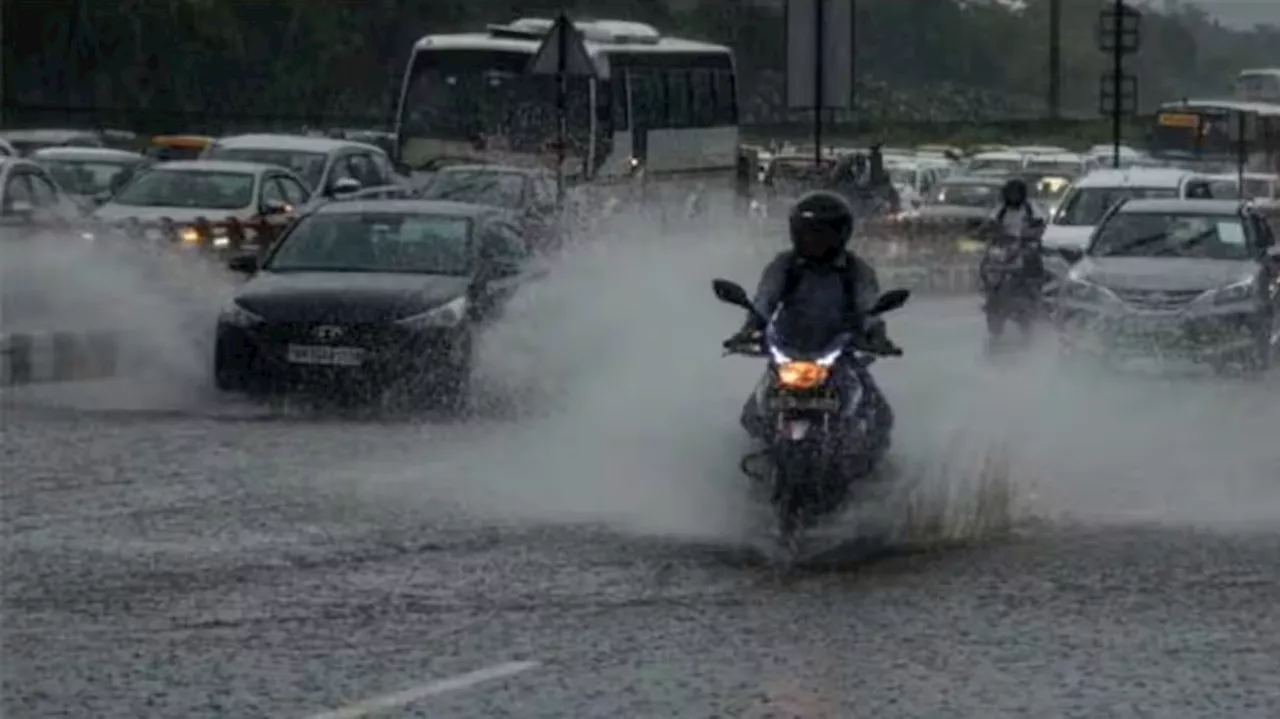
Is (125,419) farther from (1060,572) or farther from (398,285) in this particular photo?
(1060,572)

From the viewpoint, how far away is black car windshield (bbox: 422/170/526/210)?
33.5 meters

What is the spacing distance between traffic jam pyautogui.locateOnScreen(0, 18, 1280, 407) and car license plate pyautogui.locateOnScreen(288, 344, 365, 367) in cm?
1

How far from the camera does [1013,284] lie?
1131 inches

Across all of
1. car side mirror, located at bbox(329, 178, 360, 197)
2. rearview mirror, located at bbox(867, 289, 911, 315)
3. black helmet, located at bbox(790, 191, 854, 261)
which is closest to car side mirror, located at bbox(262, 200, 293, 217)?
car side mirror, located at bbox(329, 178, 360, 197)

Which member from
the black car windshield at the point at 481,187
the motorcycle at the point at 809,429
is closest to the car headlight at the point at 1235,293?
the black car windshield at the point at 481,187

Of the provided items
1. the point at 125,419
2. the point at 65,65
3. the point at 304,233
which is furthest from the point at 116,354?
the point at 65,65

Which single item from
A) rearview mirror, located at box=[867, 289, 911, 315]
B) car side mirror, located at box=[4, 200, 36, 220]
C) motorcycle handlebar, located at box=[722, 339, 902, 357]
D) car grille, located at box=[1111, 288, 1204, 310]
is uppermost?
rearview mirror, located at box=[867, 289, 911, 315]

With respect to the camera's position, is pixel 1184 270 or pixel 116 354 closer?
pixel 116 354

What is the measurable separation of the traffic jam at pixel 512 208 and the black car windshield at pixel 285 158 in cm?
4

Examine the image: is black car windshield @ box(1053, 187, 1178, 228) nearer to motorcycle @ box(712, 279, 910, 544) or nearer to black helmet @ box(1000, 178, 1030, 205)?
black helmet @ box(1000, 178, 1030, 205)

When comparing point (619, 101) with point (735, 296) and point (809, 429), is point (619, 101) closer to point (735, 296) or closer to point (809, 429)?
point (735, 296)

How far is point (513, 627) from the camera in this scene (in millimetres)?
11945

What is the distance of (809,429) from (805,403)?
0.12 metres

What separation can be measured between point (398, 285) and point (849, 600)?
10.1m
